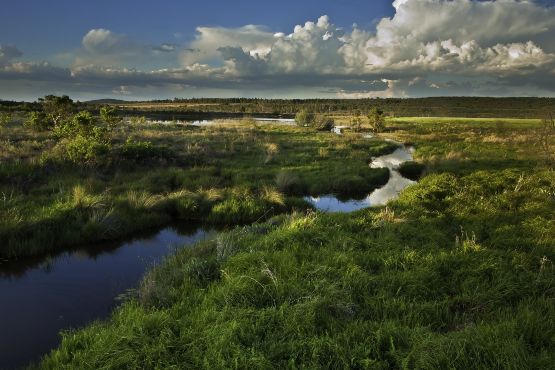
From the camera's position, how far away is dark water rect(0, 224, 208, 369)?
742 centimetres

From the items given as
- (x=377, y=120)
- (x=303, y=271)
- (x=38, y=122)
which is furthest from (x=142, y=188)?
(x=377, y=120)

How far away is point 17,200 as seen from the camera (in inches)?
551

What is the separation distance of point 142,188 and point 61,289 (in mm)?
8331

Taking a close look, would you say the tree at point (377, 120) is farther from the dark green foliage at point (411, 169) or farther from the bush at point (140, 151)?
the bush at point (140, 151)

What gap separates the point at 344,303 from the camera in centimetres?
677

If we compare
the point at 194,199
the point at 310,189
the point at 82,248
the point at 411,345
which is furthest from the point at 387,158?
the point at 411,345

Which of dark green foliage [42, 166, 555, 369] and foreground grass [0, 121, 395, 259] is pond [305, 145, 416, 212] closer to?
foreground grass [0, 121, 395, 259]

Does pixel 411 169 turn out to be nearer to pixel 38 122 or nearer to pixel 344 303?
pixel 344 303

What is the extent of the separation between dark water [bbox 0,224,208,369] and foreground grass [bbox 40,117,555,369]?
931mm

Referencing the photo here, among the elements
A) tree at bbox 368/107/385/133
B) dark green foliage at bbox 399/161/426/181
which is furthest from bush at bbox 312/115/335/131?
dark green foliage at bbox 399/161/426/181

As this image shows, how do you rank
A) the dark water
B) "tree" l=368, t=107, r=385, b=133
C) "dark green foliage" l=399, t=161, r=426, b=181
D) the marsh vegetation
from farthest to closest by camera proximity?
"tree" l=368, t=107, r=385, b=133, "dark green foliage" l=399, t=161, r=426, b=181, the dark water, the marsh vegetation

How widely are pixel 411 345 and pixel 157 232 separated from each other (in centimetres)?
1074

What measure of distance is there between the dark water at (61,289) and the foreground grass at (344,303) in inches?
36.7

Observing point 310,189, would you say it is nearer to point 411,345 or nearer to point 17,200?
point 17,200
